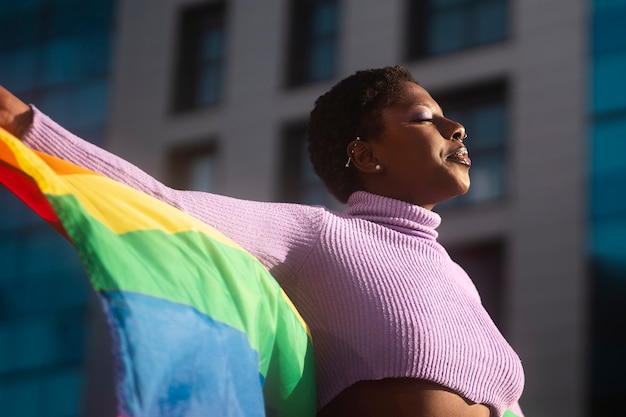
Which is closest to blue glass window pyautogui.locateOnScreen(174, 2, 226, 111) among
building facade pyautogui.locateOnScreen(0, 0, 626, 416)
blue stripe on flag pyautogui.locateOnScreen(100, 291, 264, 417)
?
building facade pyautogui.locateOnScreen(0, 0, 626, 416)

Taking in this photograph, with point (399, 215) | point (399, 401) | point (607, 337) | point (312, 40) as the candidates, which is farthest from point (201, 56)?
point (399, 401)

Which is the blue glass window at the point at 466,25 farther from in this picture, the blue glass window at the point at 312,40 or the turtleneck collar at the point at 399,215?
the turtleneck collar at the point at 399,215

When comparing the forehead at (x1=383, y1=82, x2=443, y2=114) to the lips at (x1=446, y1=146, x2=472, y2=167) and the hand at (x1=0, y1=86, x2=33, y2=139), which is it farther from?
the hand at (x1=0, y1=86, x2=33, y2=139)

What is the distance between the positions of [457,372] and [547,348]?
13.0 metres

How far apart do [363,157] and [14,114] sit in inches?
37.0

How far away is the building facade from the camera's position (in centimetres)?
1524

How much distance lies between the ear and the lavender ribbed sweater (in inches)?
9.5

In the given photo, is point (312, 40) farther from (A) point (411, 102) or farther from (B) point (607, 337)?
(A) point (411, 102)

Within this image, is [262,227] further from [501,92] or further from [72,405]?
[72,405]

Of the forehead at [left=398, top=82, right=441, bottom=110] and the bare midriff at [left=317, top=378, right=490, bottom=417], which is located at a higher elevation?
the forehead at [left=398, top=82, right=441, bottom=110]

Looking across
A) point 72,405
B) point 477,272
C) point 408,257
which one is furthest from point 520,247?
point 408,257

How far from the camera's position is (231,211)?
A: 270 cm

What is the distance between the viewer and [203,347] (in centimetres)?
227

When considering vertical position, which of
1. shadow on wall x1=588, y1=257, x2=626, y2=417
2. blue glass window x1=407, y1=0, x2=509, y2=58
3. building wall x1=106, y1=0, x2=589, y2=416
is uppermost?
blue glass window x1=407, y1=0, x2=509, y2=58
